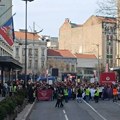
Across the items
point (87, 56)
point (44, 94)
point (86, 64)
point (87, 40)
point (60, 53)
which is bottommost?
point (44, 94)

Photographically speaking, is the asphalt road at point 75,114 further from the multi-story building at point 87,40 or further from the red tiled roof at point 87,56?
the red tiled roof at point 87,56

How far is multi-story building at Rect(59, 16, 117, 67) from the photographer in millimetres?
147750

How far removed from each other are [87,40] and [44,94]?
103 meters

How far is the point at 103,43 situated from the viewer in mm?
147750

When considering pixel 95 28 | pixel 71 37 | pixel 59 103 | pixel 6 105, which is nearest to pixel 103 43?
pixel 95 28

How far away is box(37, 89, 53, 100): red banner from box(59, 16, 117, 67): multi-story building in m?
90.4

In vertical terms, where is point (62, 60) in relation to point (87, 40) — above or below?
below

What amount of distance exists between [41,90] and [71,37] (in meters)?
112

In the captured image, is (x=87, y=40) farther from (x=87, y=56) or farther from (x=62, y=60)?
(x=62, y=60)

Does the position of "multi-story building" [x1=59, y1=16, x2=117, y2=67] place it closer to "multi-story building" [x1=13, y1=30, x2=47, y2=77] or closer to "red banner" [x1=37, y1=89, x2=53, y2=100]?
"multi-story building" [x1=13, y1=30, x2=47, y2=77]

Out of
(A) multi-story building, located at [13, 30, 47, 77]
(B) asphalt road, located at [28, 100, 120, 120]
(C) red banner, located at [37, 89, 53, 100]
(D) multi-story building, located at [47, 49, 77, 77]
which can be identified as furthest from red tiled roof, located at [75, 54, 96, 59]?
(B) asphalt road, located at [28, 100, 120, 120]

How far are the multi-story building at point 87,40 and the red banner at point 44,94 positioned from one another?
297 feet

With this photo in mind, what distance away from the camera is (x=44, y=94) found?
5109 cm

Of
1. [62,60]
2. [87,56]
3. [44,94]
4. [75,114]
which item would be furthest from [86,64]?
[75,114]
